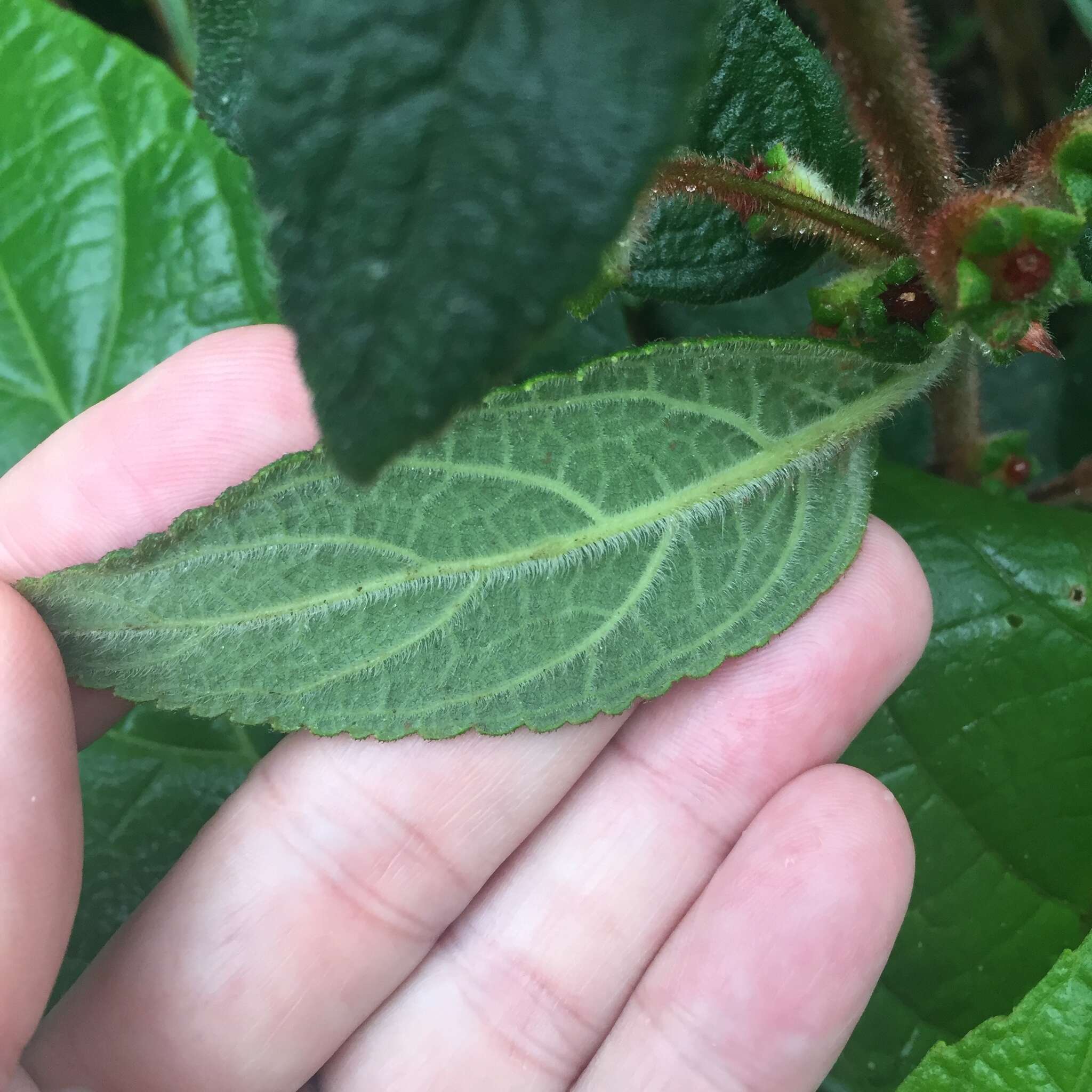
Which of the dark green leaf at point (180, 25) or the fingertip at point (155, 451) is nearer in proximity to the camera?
the fingertip at point (155, 451)

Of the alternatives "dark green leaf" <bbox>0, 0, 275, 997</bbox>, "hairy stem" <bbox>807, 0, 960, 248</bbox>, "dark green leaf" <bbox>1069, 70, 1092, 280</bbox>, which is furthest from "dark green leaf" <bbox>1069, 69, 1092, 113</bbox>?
"dark green leaf" <bbox>0, 0, 275, 997</bbox>

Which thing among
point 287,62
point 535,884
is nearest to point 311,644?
point 535,884

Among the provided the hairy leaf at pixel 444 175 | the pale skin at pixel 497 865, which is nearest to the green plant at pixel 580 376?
the hairy leaf at pixel 444 175

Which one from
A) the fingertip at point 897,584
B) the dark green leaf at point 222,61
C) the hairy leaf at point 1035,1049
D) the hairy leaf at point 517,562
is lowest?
→ the hairy leaf at point 1035,1049

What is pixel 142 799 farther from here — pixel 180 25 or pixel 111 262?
pixel 180 25

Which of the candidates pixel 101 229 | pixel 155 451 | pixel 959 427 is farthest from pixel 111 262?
pixel 959 427

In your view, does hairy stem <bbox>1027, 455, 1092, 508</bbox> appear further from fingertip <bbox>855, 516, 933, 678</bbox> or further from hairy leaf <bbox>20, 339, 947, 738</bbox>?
hairy leaf <bbox>20, 339, 947, 738</bbox>

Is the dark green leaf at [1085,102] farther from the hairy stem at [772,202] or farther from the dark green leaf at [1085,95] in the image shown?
the hairy stem at [772,202]

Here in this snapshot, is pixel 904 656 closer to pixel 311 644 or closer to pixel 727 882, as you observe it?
pixel 727 882
